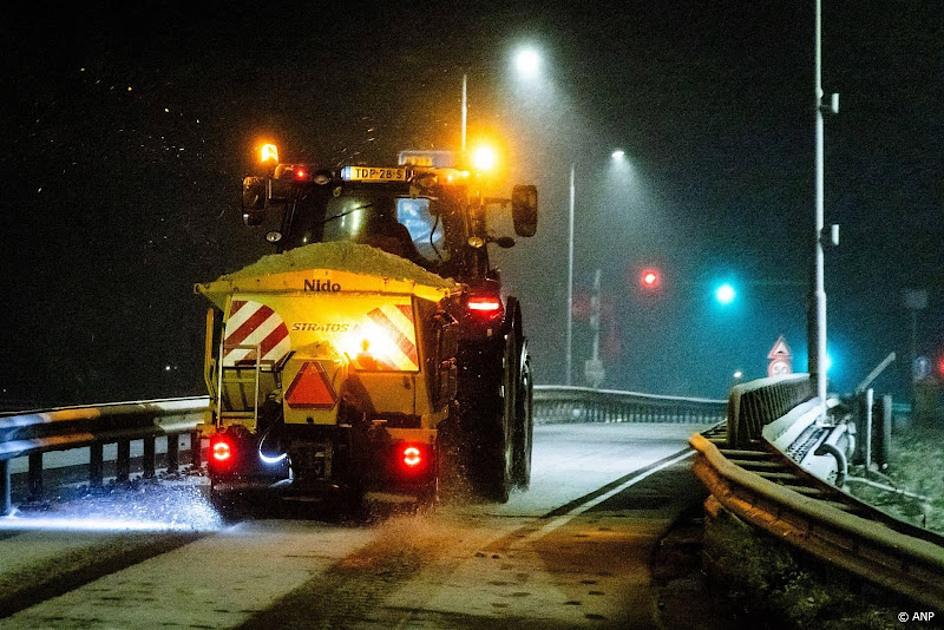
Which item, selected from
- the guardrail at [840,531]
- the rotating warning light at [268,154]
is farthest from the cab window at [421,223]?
the guardrail at [840,531]

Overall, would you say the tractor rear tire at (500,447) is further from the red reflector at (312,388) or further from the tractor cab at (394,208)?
the red reflector at (312,388)

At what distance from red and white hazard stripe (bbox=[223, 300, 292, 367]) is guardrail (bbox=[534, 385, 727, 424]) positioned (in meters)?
19.8

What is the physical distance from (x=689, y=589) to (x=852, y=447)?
18244mm

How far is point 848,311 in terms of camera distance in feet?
302

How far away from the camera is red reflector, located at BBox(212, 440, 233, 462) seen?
32.2 ft

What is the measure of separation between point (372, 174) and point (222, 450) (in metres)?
3.18

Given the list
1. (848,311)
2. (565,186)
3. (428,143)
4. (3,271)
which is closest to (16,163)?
(3,271)

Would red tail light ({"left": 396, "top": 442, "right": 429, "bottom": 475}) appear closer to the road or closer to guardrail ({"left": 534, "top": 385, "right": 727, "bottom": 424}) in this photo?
the road

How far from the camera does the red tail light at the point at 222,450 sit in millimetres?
9812

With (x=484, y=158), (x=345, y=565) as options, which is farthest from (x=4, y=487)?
(x=484, y=158)

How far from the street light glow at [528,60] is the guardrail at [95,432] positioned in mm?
14066

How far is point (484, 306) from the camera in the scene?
11211mm

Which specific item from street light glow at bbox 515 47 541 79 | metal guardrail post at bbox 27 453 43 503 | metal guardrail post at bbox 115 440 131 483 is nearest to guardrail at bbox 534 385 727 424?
street light glow at bbox 515 47 541 79

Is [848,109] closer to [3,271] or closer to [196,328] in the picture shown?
[196,328]
